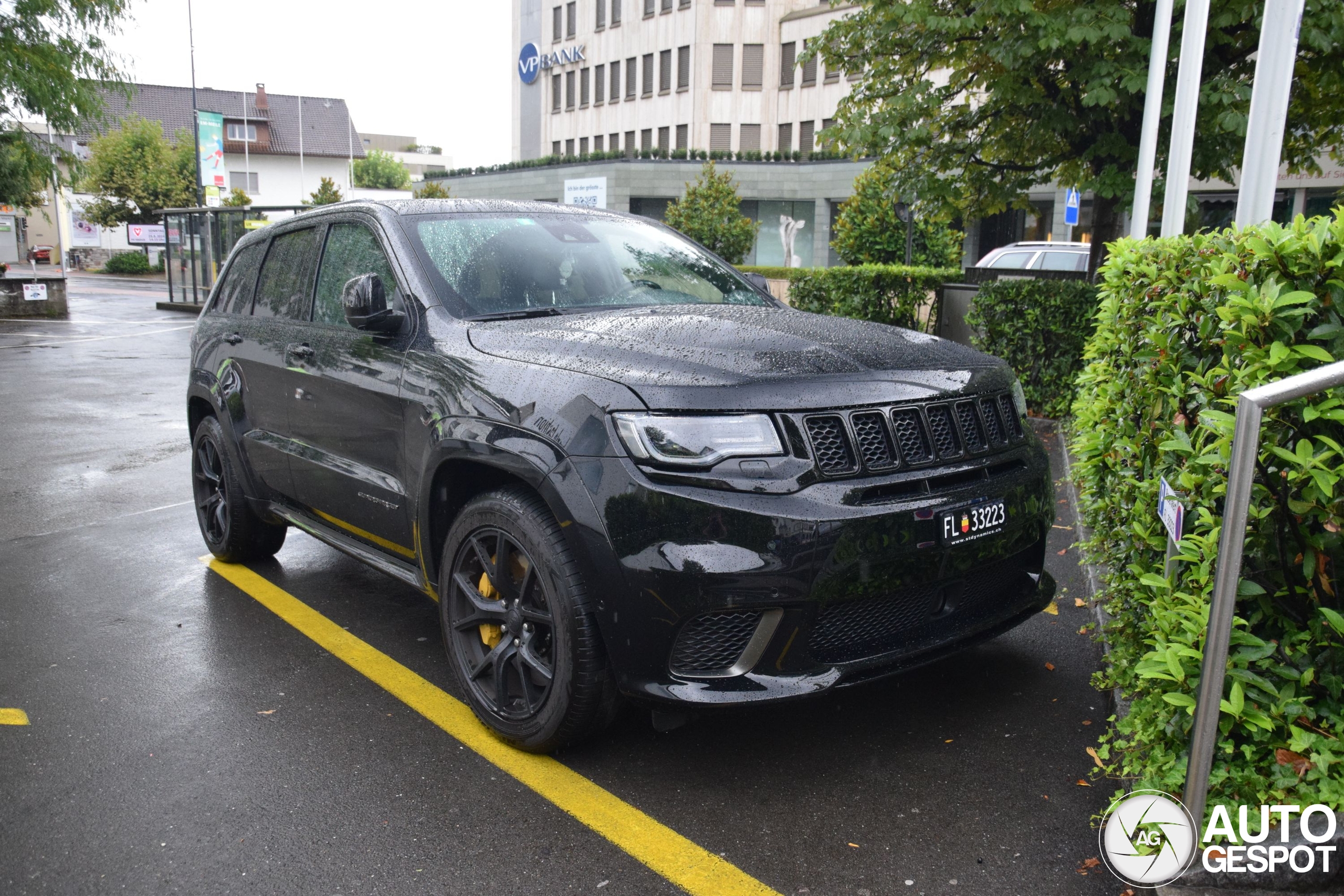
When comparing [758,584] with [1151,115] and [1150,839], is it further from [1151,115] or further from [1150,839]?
[1151,115]

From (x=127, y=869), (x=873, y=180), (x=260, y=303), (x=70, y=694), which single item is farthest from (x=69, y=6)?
(x=127, y=869)

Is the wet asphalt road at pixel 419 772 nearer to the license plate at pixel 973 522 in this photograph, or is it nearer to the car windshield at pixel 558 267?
the license plate at pixel 973 522

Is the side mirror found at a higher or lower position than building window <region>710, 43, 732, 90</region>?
lower

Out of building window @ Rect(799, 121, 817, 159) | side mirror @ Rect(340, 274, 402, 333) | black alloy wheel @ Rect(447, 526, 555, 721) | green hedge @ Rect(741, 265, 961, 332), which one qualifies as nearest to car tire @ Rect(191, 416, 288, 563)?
side mirror @ Rect(340, 274, 402, 333)

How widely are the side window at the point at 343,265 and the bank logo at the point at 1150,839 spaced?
3.08 metres

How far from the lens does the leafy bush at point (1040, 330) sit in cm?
957

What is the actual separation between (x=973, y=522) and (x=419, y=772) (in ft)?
6.12

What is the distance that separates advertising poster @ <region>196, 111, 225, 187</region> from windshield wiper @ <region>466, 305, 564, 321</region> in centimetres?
3744

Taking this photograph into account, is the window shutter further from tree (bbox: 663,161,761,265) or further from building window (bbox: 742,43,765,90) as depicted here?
tree (bbox: 663,161,761,265)

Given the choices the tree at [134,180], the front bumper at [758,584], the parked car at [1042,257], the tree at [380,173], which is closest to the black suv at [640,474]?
the front bumper at [758,584]

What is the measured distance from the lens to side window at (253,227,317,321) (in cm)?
489

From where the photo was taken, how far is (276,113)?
81562 millimetres

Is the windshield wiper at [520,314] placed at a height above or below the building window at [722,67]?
below

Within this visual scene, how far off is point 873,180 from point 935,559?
26.9 meters
